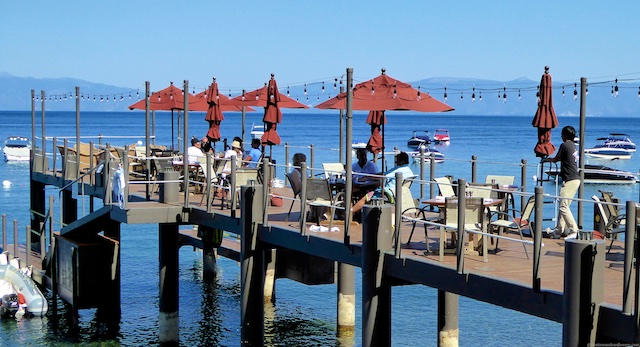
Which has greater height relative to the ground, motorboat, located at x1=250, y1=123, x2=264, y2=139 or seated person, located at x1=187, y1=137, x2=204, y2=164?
seated person, located at x1=187, y1=137, x2=204, y2=164

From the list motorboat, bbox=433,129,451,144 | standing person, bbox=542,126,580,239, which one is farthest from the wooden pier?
motorboat, bbox=433,129,451,144

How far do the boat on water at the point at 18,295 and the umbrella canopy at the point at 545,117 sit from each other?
12.8m

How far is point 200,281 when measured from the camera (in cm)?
2811

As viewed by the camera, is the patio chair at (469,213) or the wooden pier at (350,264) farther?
the patio chair at (469,213)

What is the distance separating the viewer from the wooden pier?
8.78 metres

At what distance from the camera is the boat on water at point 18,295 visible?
21.6m

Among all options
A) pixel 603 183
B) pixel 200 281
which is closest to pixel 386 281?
pixel 200 281

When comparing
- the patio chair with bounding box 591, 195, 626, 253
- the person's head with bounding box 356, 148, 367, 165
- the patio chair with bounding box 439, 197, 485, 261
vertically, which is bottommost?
the patio chair with bounding box 591, 195, 626, 253

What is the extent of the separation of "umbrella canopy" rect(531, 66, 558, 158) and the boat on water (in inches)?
503

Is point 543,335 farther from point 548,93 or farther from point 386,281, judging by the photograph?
point 386,281

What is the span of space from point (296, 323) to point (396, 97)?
337 inches

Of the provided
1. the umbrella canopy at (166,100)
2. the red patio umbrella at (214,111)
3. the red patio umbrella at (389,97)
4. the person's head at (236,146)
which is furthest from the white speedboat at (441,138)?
the red patio umbrella at (389,97)

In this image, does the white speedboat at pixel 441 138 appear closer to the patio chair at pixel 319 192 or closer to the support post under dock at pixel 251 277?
the support post under dock at pixel 251 277

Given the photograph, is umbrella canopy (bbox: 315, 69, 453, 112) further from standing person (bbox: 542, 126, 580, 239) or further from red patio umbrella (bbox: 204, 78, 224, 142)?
red patio umbrella (bbox: 204, 78, 224, 142)
